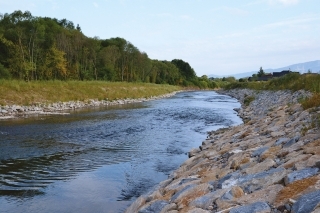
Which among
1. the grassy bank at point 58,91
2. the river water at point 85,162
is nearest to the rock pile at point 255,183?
the river water at point 85,162

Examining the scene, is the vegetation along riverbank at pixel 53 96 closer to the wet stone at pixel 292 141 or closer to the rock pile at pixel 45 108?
the rock pile at pixel 45 108

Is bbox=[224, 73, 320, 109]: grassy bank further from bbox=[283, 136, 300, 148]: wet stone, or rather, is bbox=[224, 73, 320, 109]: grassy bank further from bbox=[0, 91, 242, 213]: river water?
bbox=[0, 91, 242, 213]: river water

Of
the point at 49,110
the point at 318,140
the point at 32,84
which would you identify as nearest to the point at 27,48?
the point at 32,84

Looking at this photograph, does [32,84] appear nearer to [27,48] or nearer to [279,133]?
[27,48]

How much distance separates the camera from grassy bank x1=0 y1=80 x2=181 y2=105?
31.9m

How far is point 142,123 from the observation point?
23.1 m

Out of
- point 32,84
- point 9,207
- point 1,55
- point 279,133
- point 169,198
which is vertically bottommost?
point 9,207

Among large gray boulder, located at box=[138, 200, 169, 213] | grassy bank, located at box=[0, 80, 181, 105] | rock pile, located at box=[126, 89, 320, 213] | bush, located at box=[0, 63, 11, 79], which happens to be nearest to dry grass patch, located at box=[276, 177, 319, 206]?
rock pile, located at box=[126, 89, 320, 213]

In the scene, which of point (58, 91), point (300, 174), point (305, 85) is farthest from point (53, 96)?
point (300, 174)

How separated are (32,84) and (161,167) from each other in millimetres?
29327

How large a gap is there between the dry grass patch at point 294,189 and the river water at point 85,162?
4317 millimetres

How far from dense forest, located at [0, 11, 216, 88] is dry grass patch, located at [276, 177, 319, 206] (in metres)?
41.9

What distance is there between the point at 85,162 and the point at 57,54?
133 feet

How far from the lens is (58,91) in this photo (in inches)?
1508
